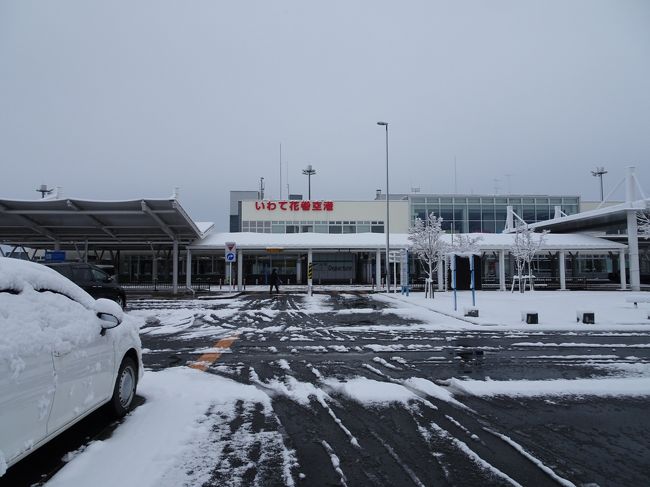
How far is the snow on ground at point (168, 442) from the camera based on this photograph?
11.7 ft

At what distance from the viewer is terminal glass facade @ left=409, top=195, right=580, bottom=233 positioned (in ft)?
174

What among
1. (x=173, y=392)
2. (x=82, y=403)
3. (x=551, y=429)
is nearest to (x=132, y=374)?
(x=173, y=392)

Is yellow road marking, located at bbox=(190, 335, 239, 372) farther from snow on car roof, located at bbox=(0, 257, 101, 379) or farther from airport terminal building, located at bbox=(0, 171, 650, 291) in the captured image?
airport terminal building, located at bbox=(0, 171, 650, 291)

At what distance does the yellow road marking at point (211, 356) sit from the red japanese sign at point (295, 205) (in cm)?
3806

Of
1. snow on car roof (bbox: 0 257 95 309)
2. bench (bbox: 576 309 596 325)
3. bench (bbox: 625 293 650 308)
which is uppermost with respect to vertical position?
snow on car roof (bbox: 0 257 95 309)

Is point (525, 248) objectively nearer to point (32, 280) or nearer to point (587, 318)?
point (587, 318)

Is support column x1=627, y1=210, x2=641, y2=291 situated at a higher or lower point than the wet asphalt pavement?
higher

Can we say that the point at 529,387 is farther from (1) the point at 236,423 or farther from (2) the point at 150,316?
(2) the point at 150,316

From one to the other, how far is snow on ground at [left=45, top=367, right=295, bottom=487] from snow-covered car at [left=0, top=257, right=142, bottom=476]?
35 centimetres

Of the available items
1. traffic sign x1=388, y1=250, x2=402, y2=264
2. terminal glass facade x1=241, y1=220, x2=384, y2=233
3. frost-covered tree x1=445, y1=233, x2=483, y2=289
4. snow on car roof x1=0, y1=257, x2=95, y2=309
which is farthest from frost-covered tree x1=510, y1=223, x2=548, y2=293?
snow on car roof x1=0, y1=257, x2=95, y2=309

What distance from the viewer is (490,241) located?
1368 inches

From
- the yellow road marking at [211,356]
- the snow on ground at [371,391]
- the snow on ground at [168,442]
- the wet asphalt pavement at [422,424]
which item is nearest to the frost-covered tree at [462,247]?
the wet asphalt pavement at [422,424]

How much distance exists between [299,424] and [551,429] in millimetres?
2591

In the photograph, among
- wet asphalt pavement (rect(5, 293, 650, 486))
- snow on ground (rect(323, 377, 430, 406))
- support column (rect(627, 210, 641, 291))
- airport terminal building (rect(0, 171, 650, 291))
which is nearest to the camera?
wet asphalt pavement (rect(5, 293, 650, 486))
